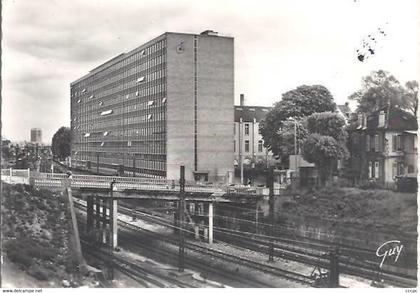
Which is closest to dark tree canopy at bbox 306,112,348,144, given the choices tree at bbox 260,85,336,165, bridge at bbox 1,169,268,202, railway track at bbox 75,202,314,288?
tree at bbox 260,85,336,165

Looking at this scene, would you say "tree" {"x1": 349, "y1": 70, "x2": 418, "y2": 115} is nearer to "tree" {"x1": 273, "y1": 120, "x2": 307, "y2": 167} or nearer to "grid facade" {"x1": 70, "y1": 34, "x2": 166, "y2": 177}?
"tree" {"x1": 273, "y1": 120, "x2": 307, "y2": 167}

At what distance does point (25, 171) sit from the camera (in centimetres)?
2080

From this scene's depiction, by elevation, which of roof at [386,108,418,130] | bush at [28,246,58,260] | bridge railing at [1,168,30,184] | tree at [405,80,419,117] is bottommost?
bush at [28,246,58,260]

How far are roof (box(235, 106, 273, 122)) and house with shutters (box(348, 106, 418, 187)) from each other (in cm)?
2121

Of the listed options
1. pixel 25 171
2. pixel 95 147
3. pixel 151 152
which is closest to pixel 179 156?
pixel 151 152

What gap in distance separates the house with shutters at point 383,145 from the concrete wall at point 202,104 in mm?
9193

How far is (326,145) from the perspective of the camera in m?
30.7

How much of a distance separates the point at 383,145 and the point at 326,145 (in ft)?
23.1

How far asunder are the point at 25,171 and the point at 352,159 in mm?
19347

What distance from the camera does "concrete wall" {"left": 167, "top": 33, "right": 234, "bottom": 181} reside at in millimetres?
35312

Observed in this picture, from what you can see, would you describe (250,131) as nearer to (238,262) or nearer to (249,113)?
(249,113)

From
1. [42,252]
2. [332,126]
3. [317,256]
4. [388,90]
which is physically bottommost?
[317,256]

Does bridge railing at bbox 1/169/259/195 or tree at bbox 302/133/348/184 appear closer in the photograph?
bridge railing at bbox 1/169/259/195

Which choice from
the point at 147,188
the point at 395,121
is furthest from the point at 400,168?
the point at 147,188
